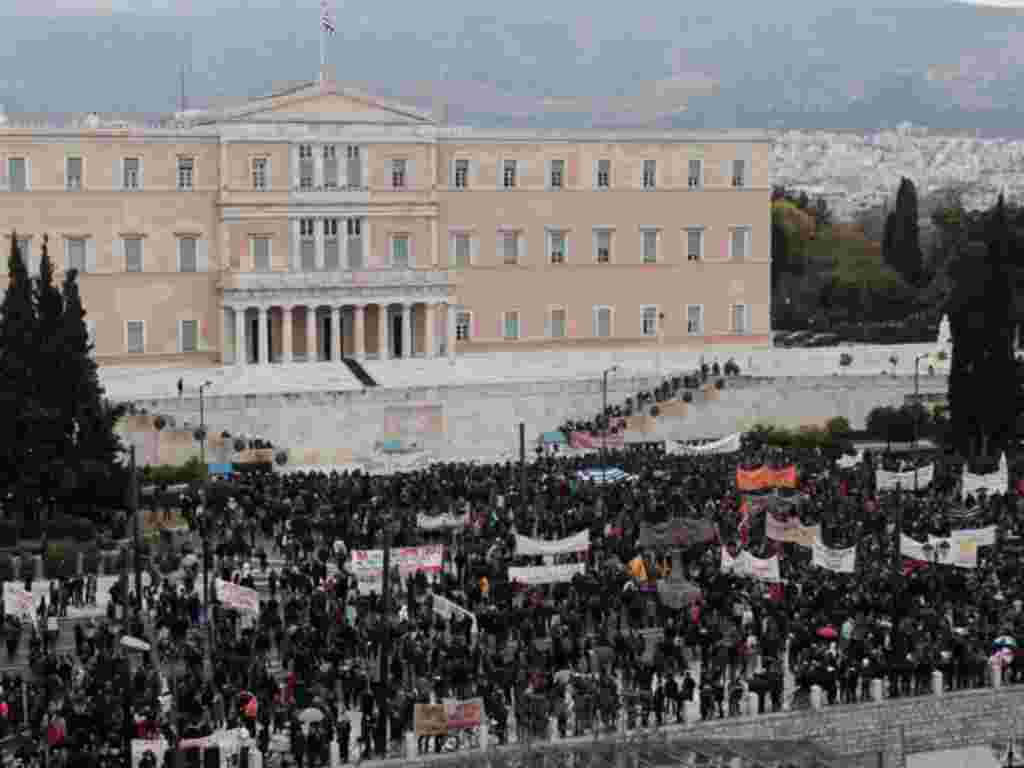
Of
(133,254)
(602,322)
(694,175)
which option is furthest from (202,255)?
(694,175)

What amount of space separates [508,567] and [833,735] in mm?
7767

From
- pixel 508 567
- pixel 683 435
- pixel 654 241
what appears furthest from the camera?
pixel 654 241

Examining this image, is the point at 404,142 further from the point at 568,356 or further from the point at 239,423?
the point at 239,423

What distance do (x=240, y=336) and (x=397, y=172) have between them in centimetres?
782

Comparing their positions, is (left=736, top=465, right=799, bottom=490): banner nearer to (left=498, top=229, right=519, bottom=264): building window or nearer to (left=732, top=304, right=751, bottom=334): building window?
(left=498, top=229, right=519, bottom=264): building window

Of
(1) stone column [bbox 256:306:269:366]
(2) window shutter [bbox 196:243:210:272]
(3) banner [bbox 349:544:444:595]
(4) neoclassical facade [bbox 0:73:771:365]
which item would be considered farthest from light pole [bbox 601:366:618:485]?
(3) banner [bbox 349:544:444:595]

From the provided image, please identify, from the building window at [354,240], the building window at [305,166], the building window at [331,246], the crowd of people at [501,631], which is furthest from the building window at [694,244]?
the crowd of people at [501,631]

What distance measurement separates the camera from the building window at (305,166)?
71.9m

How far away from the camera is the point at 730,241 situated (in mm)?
78688

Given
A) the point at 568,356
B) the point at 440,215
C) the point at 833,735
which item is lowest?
the point at 833,735

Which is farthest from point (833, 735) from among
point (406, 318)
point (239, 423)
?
point (406, 318)

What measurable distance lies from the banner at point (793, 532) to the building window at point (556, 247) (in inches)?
1319

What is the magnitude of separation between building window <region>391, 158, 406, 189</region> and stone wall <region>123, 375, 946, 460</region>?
34.7ft

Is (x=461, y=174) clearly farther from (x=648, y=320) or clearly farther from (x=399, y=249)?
(x=648, y=320)
